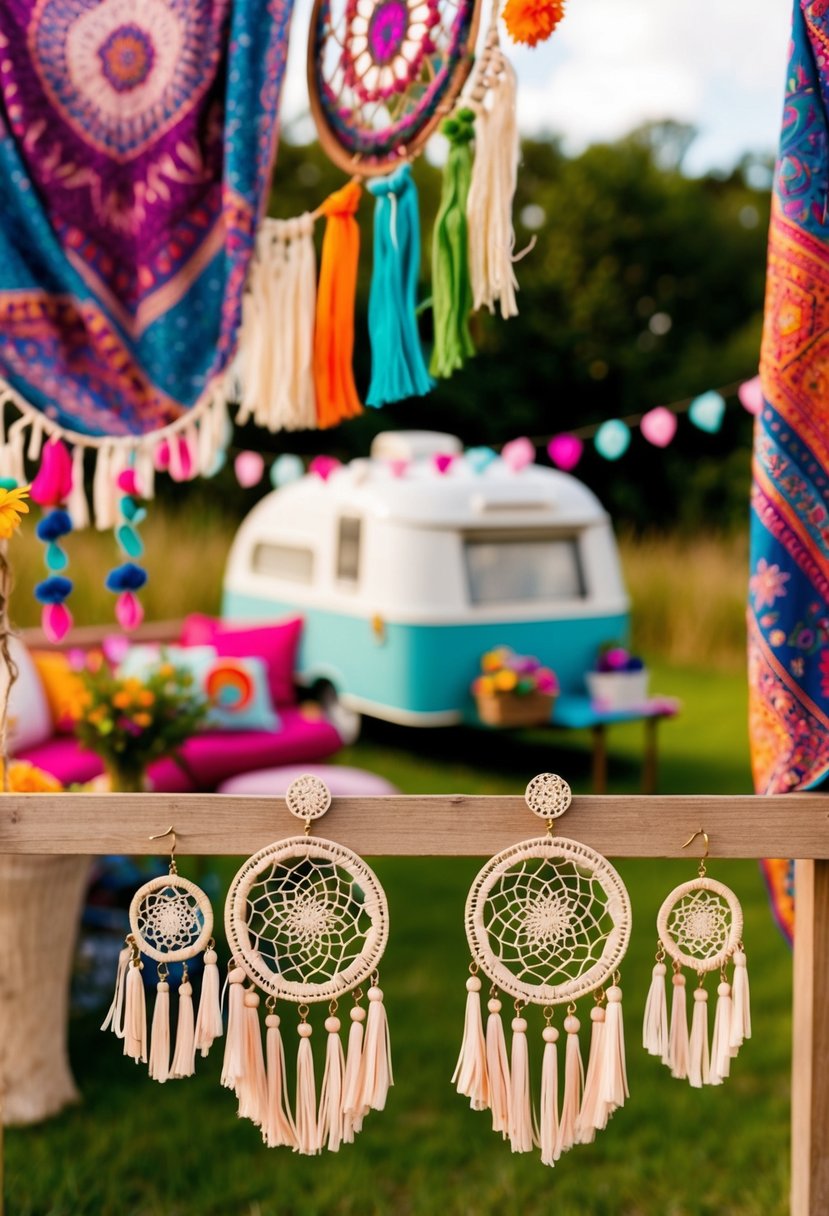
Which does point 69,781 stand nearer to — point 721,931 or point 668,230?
point 721,931

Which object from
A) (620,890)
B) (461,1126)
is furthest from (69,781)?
(620,890)

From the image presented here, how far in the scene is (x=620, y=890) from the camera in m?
1.50

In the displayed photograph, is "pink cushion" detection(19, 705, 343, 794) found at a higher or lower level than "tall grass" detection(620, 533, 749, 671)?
higher

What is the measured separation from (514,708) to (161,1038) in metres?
4.08

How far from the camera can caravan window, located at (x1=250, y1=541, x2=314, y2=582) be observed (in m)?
6.35

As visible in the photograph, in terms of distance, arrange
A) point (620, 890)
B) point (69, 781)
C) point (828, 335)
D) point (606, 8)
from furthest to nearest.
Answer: point (606, 8)
point (69, 781)
point (828, 335)
point (620, 890)

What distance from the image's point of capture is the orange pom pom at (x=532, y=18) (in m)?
1.61

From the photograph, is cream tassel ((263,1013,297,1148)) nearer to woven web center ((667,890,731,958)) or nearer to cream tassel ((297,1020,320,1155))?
cream tassel ((297,1020,320,1155))

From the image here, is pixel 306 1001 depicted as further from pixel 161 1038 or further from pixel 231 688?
pixel 231 688

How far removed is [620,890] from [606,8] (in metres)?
12.1

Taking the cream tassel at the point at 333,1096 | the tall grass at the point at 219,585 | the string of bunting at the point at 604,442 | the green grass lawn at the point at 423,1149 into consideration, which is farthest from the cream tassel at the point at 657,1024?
the tall grass at the point at 219,585

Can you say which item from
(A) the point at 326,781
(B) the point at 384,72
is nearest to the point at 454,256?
(B) the point at 384,72

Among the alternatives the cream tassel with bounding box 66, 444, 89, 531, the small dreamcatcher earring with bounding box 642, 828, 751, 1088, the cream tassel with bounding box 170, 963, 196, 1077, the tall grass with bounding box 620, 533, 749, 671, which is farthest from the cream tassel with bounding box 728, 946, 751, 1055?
the tall grass with bounding box 620, 533, 749, 671

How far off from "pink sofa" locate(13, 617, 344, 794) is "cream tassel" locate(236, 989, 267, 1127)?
2.13m
